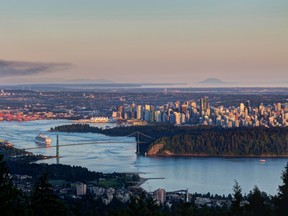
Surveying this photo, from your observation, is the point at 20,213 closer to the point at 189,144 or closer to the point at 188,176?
the point at 188,176

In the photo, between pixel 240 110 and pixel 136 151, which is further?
pixel 240 110

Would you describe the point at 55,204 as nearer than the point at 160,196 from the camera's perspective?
Yes

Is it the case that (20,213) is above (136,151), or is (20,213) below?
above

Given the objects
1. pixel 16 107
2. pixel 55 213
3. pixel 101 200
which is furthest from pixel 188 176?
pixel 16 107

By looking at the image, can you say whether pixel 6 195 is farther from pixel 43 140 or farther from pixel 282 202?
pixel 43 140

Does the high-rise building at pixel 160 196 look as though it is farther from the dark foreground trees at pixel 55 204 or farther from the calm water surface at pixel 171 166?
the dark foreground trees at pixel 55 204

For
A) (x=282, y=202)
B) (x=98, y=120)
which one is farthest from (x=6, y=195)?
(x=98, y=120)

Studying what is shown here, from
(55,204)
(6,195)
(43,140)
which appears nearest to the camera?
(6,195)
